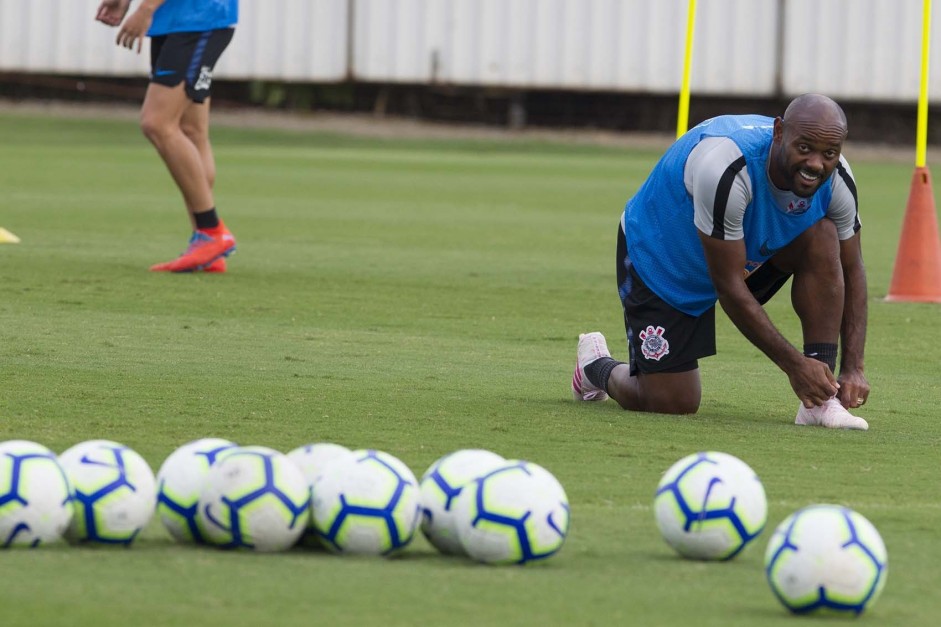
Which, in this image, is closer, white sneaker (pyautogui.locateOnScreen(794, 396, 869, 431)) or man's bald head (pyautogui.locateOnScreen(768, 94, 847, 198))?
man's bald head (pyautogui.locateOnScreen(768, 94, 847, 198))

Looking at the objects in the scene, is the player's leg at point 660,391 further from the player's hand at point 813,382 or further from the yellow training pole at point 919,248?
the yellow training pole at point 919,248

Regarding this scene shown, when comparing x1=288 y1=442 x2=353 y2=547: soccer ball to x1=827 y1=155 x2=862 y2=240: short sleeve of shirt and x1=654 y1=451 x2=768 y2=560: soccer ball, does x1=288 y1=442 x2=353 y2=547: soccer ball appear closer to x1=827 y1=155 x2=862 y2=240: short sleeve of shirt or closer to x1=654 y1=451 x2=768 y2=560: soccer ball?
x1=654 y1=451 x2=768 y2=560: soccer ball

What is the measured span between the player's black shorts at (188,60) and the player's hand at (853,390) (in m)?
5.32

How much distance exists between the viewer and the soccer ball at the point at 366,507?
416cm

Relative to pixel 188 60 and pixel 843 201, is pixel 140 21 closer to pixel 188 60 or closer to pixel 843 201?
pixel 188 60

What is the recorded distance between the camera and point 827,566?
3.80 metres

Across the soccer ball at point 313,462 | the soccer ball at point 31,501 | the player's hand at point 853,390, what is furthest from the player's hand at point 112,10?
the soccer ball at point 31,501

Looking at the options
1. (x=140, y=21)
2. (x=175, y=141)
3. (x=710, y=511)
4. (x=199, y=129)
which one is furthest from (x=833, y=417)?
(x=140, y=21)

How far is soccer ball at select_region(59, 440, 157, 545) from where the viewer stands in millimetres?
4188

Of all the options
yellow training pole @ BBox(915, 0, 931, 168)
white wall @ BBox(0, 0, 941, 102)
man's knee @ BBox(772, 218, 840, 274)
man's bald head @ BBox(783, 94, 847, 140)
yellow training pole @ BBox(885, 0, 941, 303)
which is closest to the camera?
man's bald head @ BBox(783, 94, 847, 140)

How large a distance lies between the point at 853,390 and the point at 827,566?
2803 millimetres

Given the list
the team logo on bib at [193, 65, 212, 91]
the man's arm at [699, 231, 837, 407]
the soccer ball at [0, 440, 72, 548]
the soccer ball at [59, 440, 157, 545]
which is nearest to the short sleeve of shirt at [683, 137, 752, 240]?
the man's arm at [699, 231, 837, 407]

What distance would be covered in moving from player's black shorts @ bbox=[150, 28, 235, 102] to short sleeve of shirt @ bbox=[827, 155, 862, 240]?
5.08m

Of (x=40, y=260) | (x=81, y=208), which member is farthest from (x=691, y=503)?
(x=81, y=208)
